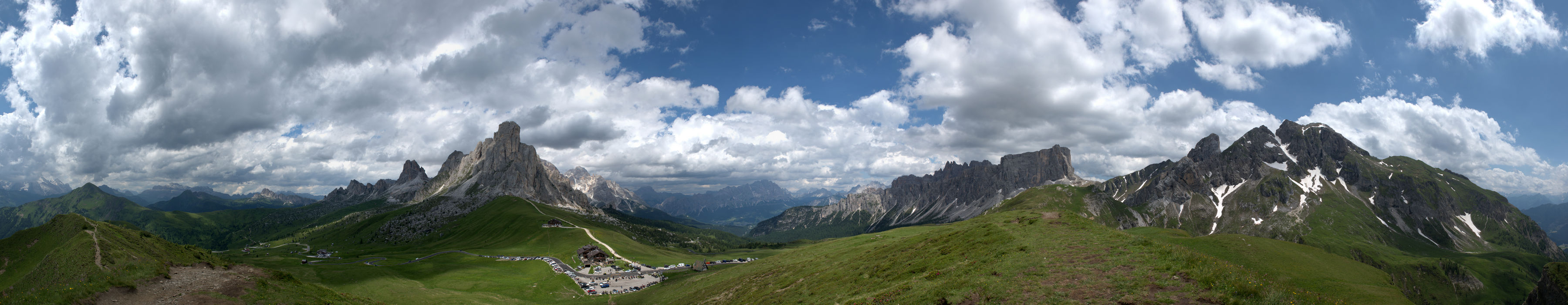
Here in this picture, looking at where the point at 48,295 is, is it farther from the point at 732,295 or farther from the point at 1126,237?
the point at 1126,237

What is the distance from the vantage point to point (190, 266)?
162ft

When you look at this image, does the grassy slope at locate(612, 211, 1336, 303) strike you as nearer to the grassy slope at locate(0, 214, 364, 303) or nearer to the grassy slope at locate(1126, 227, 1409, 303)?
the grassy slope at locate(1126, 227, 1409, 303)

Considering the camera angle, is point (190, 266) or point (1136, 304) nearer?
point (1136, 304)

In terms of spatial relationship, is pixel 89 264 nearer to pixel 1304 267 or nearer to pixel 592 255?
pixel 1304 267

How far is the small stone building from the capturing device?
15012cm

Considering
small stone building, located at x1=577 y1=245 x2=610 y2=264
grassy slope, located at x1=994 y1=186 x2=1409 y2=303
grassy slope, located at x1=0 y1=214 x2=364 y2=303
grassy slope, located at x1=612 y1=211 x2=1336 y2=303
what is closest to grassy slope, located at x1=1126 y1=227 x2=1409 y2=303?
grassy slope, located at x1=994 y1=186 x2=1409 y2=303

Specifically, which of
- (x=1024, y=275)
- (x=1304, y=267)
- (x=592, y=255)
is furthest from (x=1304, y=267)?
(x=592, y=255)

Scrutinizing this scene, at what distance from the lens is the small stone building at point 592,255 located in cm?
15012

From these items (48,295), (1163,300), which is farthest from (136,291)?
(1163,300)

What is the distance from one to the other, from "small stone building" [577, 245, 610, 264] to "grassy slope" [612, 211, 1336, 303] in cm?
8106

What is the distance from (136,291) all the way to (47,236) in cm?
1897

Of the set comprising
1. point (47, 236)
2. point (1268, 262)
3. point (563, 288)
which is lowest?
point (563, 288)

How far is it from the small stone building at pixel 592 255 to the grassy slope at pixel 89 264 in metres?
95.4

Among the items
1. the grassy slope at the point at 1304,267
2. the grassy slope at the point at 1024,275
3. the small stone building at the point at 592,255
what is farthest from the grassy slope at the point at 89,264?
the small stone building at the point at 592,255
